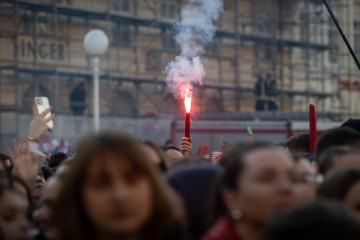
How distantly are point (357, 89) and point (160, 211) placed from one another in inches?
1439

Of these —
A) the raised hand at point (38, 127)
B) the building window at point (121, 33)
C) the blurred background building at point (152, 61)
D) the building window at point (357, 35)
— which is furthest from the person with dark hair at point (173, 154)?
the building window at point (357, 35)

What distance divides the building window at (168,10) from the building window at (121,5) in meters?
1.01

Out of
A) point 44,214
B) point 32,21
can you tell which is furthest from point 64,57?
point 44,214

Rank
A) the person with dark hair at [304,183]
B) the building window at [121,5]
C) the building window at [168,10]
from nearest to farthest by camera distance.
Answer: the person with dark hair at [304,183] → the building window at [121,5] → the building window at [168,10]

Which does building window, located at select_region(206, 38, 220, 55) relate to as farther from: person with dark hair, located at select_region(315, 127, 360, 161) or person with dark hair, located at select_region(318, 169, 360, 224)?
person with dark hair, located at select_region(318, 169, 360, 224)

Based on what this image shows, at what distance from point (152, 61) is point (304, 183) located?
83.2 ft

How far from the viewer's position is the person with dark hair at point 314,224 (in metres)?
3.68

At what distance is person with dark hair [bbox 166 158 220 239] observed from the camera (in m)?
4.80

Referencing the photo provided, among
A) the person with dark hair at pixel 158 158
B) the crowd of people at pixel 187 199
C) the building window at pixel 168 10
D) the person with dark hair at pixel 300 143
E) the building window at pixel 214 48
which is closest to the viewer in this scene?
the crowd of people at pixel 187 199

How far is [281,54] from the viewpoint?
3453 cm

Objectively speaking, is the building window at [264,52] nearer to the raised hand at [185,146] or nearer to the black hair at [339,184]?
the raised hand at [185,146]

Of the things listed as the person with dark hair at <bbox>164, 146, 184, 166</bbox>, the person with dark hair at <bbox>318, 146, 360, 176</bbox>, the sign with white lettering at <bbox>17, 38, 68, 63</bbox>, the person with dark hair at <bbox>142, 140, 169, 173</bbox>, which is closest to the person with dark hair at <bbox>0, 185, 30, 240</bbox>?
the person with dark hair at <bbox>142, 140, 169, 173</bbox>

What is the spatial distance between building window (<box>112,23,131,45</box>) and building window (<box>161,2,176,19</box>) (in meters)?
1.19

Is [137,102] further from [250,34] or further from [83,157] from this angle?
[83,157]
